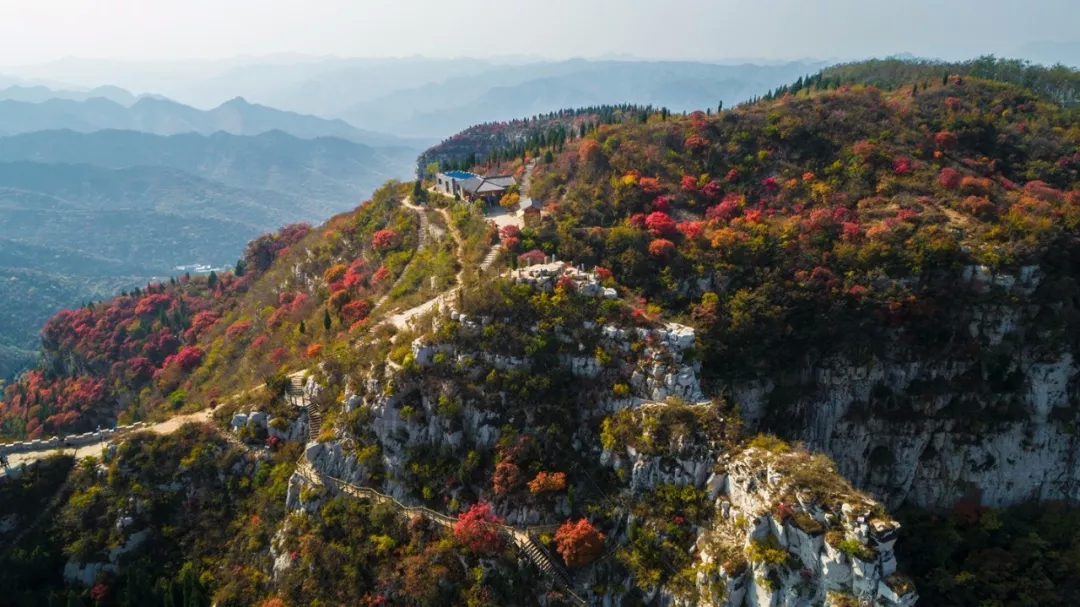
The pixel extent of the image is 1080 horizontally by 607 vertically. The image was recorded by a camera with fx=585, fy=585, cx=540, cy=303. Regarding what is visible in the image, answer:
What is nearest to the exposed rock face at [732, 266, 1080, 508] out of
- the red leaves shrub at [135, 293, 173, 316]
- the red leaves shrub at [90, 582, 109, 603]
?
the red leaves shrub at [90, 582, 109, 603]

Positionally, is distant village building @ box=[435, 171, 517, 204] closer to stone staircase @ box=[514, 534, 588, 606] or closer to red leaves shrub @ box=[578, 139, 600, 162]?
red leaves shrub @ box=[578, 139, 600, 162]

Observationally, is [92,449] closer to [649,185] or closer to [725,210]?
[649,185]

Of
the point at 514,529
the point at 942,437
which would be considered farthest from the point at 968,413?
the point at 514,529

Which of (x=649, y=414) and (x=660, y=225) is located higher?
(x=660, y=225)

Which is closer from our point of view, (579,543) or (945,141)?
(579,543)

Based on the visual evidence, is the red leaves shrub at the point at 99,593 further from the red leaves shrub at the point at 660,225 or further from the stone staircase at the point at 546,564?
the red leaves shrub at the point at 660,225

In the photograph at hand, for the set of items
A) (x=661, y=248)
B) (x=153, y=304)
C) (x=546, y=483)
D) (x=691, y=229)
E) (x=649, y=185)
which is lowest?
(x=153, y=304)
